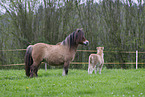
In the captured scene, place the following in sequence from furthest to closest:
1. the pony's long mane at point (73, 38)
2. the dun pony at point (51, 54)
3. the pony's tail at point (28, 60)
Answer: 1. the pony's long mane at point (73, 38)
2. the pony's tail at point (28, 60)
3. the dun pony at point (51, 54)

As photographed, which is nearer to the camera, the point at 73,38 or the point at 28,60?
the point at 28,60

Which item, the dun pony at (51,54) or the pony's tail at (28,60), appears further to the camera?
the pony's tail at (28,60)

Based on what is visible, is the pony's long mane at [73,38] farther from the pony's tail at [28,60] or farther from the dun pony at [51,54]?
the pony's tail at [28,60]

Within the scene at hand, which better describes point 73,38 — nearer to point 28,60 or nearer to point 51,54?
point 51,54

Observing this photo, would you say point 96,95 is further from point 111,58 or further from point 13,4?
point 13,4

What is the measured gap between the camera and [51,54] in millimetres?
8781

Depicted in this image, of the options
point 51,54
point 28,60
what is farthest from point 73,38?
point 28,60

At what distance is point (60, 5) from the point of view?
16.1m

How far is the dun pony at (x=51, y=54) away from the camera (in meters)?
8.67

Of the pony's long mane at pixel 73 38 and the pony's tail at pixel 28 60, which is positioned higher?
the pony's long mane at pixel 73 38

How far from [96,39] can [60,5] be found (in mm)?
4098

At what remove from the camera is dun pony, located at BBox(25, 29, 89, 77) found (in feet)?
28.5

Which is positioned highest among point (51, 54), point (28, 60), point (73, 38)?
point (73, 38)

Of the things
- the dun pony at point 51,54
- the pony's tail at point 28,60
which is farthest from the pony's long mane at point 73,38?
the pony's tail at point 28,60
